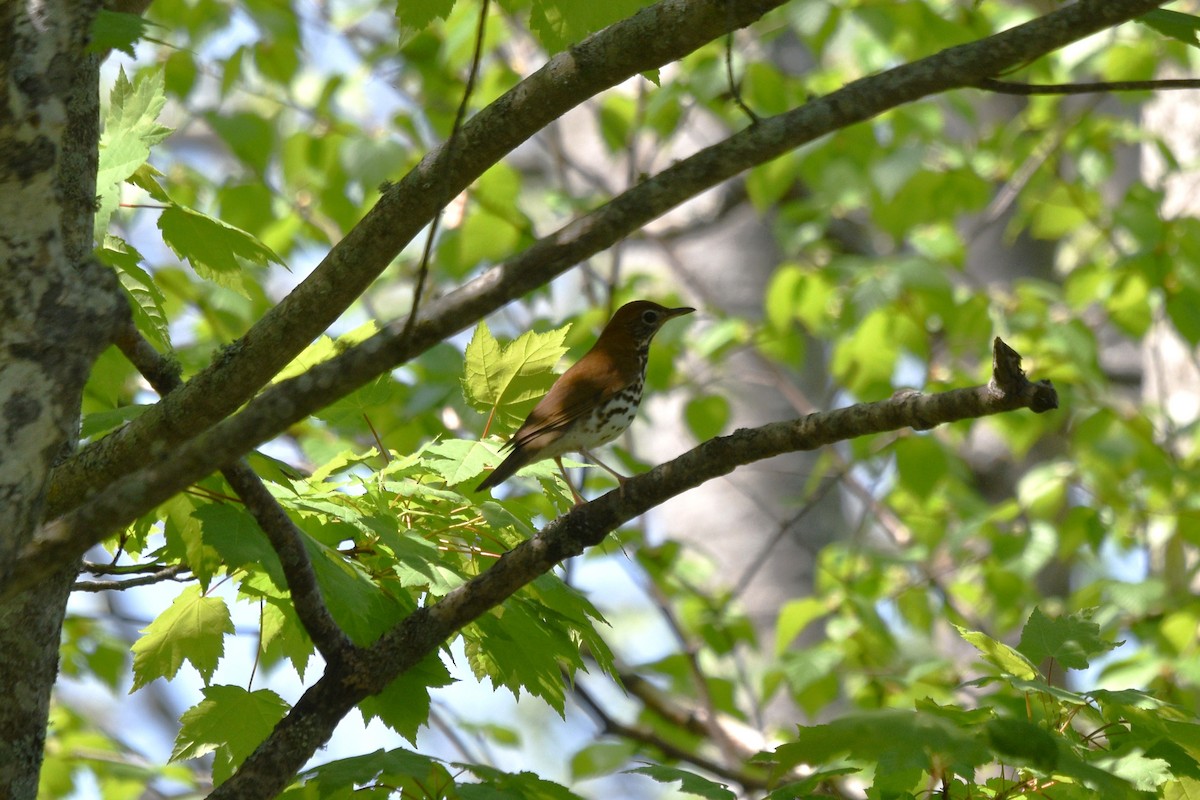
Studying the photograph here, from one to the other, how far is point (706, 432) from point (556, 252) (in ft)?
15.9

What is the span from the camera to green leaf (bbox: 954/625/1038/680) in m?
2.02

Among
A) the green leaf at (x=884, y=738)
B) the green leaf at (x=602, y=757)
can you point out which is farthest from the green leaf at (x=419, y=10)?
the green leaf at (x=602, y=757)

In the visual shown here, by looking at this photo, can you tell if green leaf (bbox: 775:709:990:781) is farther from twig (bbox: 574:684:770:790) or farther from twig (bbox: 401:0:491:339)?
twig (bbox: 574:684:770:790)

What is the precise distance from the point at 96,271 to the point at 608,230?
695 mm

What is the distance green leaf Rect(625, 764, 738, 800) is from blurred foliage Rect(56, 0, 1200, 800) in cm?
1

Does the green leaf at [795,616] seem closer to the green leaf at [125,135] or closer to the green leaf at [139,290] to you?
the green leaf at [139,290]

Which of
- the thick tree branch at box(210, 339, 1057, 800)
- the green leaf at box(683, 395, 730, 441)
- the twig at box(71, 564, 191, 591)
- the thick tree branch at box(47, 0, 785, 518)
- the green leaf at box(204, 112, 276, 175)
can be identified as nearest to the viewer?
the thick tree branch at box(47, 0, 785, 518)

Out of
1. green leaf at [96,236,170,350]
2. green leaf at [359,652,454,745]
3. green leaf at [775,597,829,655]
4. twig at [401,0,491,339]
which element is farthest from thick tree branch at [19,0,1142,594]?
green leaf at [775,597,829,655]

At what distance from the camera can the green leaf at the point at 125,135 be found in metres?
2.21

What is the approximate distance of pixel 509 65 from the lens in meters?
7.52

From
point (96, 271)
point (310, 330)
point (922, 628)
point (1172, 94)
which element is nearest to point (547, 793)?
point (310, 330)

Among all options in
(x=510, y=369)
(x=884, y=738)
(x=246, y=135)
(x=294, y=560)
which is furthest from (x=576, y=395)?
(x=246, y=135)

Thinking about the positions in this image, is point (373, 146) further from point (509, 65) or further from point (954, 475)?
point (954, 475)

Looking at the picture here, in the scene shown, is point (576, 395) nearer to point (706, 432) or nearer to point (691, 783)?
point (691, 783)
